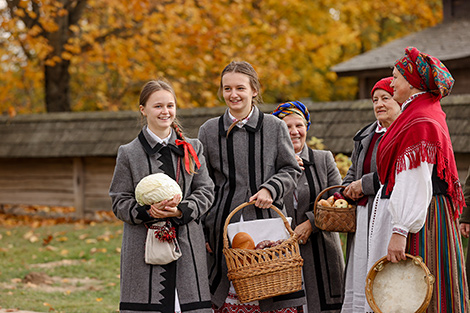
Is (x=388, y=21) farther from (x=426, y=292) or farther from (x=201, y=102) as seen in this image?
(x=426, y=292)

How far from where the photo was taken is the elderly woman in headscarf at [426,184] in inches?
129

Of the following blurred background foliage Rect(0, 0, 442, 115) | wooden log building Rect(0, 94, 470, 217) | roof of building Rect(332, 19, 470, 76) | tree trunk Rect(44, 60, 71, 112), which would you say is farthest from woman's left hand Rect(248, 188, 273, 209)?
tree trunk Rect(44, 60, 71, 112)

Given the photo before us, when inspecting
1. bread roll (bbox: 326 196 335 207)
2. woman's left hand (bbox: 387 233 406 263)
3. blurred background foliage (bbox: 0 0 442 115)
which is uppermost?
blurred background foliage (bbox: 0 0 442 115)

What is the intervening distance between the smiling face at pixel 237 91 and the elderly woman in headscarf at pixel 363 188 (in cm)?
83

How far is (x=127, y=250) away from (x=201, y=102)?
13.5m

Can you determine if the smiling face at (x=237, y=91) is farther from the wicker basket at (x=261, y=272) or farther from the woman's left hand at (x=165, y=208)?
the wicker basket at (x=261, y=272)

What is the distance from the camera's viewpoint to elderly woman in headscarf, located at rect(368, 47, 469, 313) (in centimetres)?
329

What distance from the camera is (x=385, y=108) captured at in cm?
412

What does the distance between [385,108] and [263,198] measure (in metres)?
1.03

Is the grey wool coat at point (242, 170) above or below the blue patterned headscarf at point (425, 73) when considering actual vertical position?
below

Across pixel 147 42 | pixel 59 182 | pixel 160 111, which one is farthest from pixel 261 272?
pixel 147 42

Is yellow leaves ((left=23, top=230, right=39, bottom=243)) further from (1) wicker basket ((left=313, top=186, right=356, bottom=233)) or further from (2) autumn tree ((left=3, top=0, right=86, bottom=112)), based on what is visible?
(1) wicker basket ((left=313, top=186, right=356, bottom=233))

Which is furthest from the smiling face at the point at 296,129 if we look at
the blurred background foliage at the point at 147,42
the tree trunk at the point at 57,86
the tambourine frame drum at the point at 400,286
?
the tree trunk at the point at 57,86

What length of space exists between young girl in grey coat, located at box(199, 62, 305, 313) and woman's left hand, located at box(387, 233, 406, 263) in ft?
2.79
